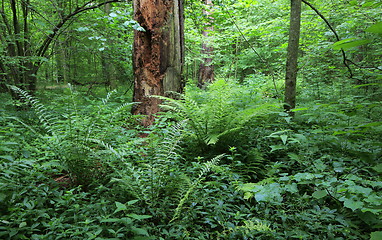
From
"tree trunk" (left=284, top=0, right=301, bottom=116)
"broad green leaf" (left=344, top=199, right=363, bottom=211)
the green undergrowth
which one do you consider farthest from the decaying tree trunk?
"broad green leaf" (left=344, top=199, right=363, bottom=211)

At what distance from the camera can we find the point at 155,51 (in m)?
3.47

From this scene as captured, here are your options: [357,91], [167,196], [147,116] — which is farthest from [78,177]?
[357,91]

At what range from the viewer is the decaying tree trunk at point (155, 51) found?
11.2ft

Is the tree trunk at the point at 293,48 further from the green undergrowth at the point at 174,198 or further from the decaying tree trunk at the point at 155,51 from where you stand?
the decaying tree trunk at the point at 155,51

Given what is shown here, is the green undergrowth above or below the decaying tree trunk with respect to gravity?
below

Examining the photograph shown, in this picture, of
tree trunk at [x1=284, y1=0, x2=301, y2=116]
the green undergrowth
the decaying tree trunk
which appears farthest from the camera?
the decaying tree trunk

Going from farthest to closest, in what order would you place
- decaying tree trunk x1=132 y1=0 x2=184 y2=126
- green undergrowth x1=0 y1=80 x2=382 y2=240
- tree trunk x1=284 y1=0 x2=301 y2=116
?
decaying tree trunk x1=132 y1=0 x2=184 y2=126 → tree trunk x1=284 y1=0 x2=301 y2=116 → green undergrowth x1=0 y1=80 x2=382 y2=240

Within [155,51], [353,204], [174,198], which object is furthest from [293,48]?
[174,198]

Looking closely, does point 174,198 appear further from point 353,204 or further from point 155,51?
point 155,51

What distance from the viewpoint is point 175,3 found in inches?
140

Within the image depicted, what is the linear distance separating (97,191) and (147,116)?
176cm

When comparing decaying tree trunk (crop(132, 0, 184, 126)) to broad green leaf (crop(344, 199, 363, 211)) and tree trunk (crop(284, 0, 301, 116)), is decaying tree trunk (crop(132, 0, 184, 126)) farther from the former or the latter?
broad green leaf (crop(344, 199, 363, 211))

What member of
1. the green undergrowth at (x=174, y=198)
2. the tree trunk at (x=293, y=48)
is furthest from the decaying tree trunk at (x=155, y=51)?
the tree trunk at (x=293, y=48)

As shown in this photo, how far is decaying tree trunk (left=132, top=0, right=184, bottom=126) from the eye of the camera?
11.2ft
